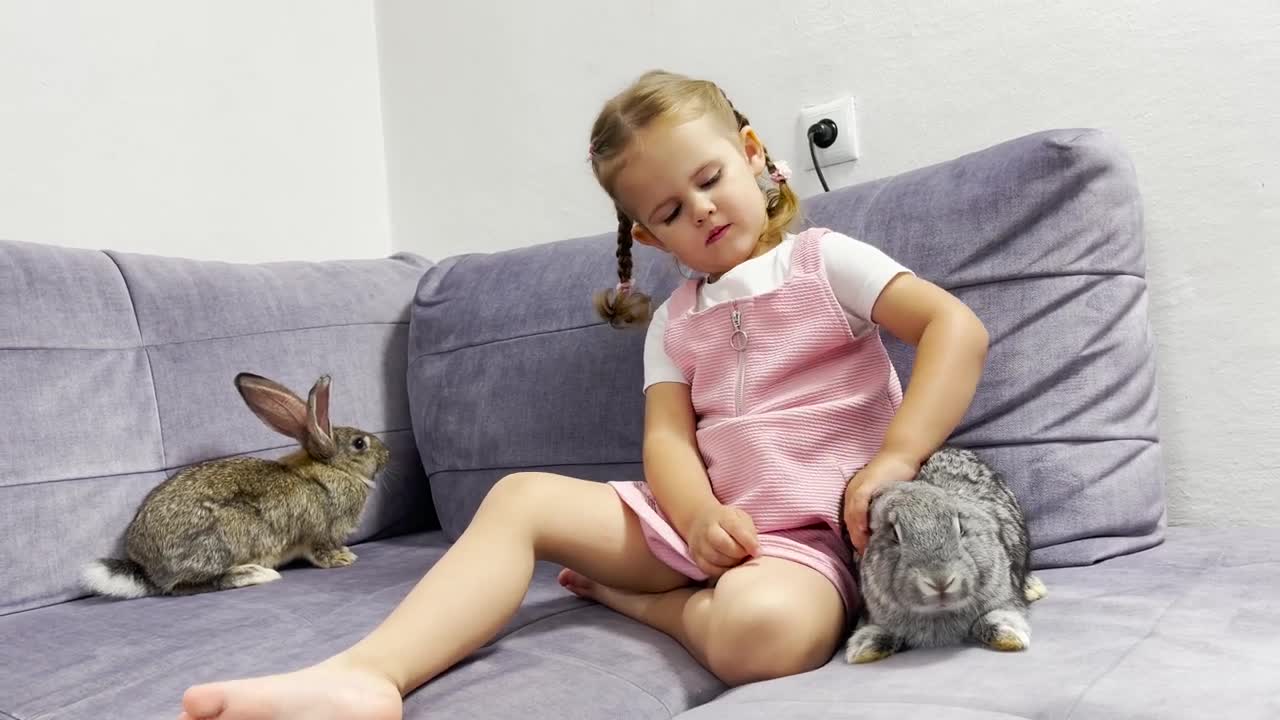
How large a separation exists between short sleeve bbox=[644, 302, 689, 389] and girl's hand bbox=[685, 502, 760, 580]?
282 millimetres

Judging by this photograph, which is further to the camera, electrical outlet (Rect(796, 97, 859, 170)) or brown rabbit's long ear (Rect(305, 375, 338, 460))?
electrical outlet (Rect(796, 97, 859, 170))

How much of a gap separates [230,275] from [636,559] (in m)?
1.04

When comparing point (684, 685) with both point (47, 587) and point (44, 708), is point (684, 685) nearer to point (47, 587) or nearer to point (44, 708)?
point (44, 708)

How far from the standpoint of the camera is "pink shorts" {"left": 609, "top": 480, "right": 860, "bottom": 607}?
4.06 feet

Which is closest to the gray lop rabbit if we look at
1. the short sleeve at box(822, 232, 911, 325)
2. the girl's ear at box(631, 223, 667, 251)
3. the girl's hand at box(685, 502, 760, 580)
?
the girl's hand at box(685, 502, 760, 580)

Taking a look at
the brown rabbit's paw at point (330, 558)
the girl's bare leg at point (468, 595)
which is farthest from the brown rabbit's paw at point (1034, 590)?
the brown rabbit's paw at point (330, 558)

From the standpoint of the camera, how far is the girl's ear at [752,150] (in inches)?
61.0

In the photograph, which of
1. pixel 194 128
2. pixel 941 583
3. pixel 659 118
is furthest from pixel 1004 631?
pixel 194 128

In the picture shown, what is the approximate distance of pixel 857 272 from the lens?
138 cm

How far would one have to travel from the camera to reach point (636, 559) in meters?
1.38

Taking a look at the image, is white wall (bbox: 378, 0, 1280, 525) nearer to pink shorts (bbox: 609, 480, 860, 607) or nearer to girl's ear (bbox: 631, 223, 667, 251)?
girl's ear (bbox: 631, 223, 667, 251)

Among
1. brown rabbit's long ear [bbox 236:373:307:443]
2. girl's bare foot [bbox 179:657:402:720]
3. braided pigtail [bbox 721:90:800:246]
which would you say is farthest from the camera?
brown rabbit's long ear [bbox 236:373:307:443]

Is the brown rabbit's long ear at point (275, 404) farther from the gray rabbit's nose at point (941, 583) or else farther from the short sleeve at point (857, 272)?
the gray rabbit's nose at point (941, 583)

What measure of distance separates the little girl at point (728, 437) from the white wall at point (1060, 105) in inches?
18.9
